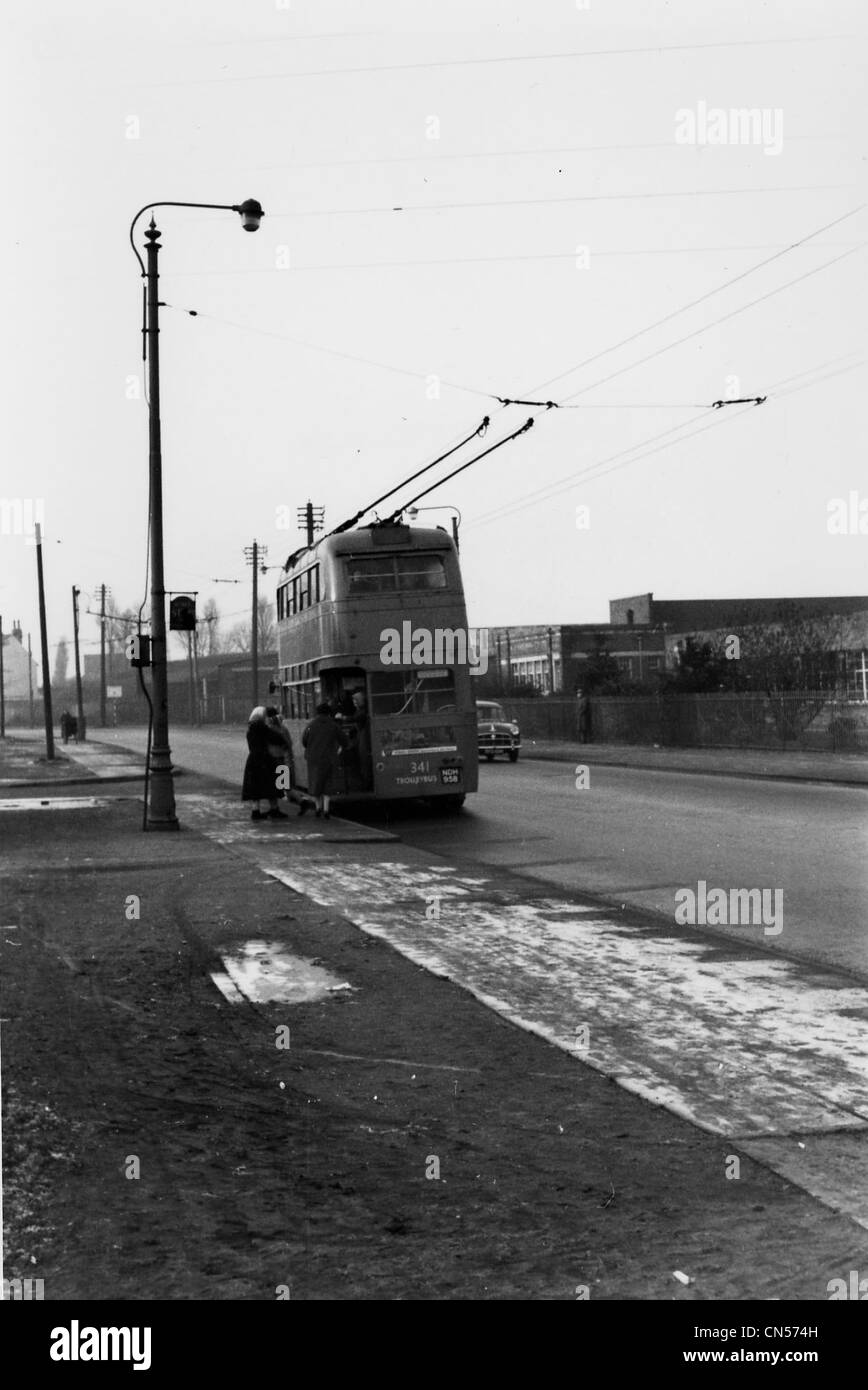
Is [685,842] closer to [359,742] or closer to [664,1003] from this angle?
[359,742]

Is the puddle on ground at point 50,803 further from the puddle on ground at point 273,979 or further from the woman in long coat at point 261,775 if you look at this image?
the puddle on ground at point 273,979

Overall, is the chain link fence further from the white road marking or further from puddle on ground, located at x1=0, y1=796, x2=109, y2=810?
the white road marking

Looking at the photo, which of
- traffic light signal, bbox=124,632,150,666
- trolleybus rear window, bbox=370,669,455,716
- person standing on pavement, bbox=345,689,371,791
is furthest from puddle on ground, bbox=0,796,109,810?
trolleybus rear window, bbox=370,669,455,716

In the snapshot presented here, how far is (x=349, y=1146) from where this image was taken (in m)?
5.95

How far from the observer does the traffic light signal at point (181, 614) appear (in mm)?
20906

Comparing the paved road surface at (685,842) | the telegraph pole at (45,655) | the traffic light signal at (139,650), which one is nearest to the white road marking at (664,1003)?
the paved road surface at (685,842)

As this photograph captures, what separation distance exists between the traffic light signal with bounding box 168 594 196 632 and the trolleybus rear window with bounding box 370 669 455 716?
10.1ft

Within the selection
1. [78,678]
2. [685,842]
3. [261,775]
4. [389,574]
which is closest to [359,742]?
[261,775]

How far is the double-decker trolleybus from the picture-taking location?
74.4 feet

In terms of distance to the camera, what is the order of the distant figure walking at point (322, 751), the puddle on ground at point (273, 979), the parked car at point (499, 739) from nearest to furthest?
the puddle on ground at point (273, 979)
the distant figure walking at point (322, 751)
the parked car at point (499, 739)

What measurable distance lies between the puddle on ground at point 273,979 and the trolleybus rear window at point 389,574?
12599 millimetres

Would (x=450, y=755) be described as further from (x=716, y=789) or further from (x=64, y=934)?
(x=64, y=934)

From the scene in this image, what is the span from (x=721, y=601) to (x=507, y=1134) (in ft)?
349

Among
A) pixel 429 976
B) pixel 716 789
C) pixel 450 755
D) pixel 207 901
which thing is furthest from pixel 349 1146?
pixel 716 789
